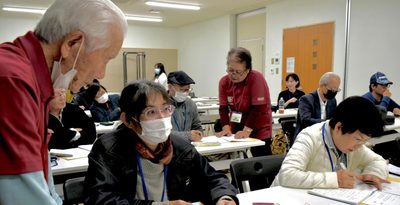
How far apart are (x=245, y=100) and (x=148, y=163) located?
178 centimetres

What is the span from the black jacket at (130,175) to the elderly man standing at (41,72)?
2.33ft

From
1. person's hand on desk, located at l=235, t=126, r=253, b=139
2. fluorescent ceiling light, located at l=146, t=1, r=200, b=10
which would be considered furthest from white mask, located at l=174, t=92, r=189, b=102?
fluorescent ceiling light, located at l=146, t=1, r=200, b=10

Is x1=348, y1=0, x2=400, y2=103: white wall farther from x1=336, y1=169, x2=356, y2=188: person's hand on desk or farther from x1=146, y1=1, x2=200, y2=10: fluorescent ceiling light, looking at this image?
x1=336, y1=169, x2=356, y2=188: person's hand on desk

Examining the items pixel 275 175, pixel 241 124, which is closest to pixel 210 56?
pixel 241 124

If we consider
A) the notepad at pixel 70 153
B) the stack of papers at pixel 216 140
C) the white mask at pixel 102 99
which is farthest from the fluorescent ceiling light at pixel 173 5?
the notepad at pixel 70 153

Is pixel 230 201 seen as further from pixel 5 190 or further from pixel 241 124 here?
pixel 241 124

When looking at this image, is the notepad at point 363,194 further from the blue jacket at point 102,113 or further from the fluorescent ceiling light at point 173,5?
the fluorescent ceiling light at point 173,5

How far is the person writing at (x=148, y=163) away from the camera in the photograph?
1.56m

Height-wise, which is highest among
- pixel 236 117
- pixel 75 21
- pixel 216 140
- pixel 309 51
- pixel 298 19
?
pixel 298 19

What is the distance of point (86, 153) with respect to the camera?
2.76 metres

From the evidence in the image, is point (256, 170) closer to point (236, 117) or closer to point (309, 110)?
point (236, 117)

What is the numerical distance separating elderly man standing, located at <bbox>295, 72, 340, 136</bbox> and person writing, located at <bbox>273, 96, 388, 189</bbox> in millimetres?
1842

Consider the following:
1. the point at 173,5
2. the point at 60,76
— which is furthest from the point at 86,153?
the point at 173,5

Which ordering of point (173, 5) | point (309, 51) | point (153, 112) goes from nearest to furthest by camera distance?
point (153, 112)
point (309, 51)
point (173, 5)
